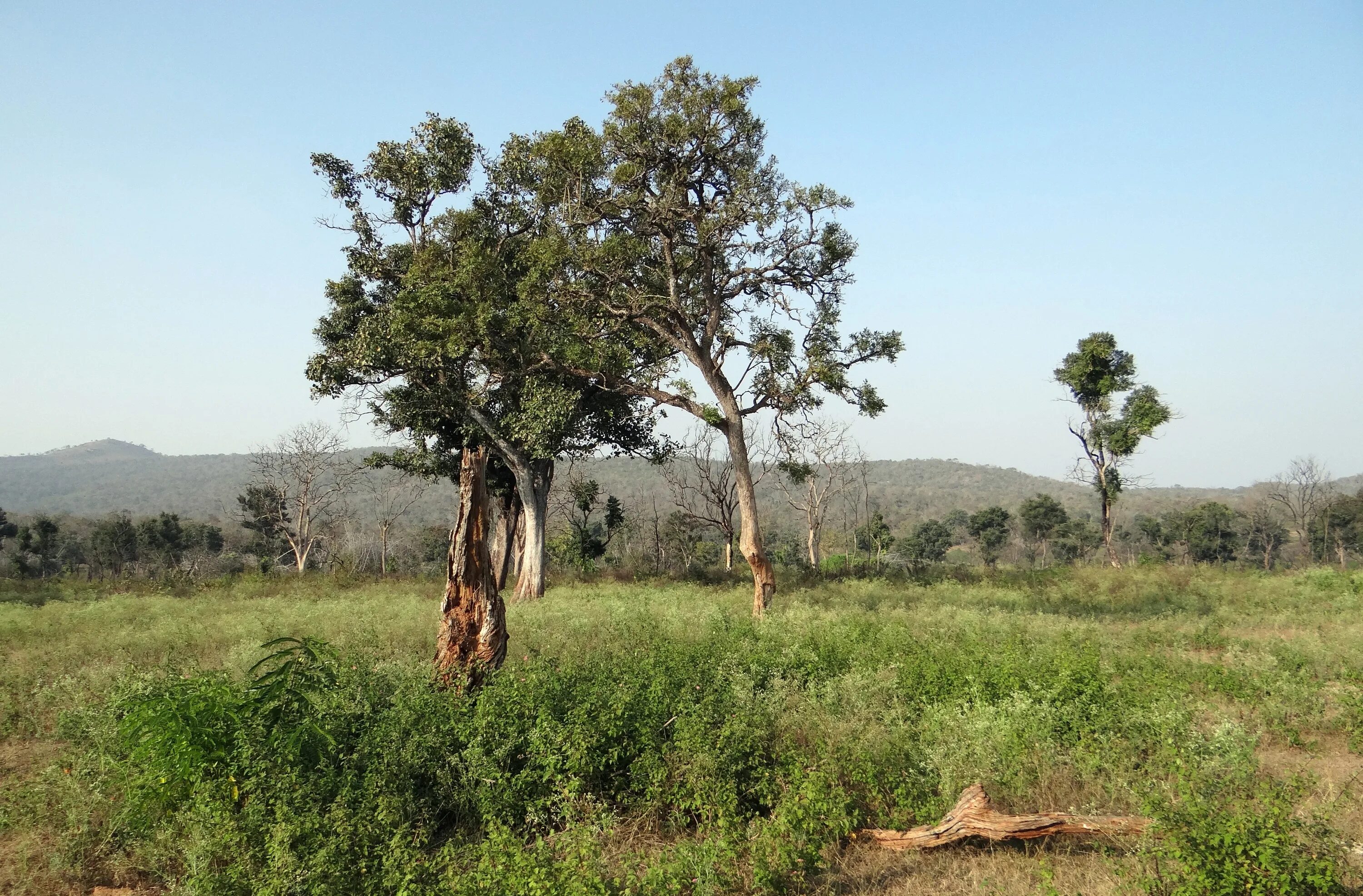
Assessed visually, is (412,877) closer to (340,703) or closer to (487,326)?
(340,703)

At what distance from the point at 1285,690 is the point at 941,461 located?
161732mm

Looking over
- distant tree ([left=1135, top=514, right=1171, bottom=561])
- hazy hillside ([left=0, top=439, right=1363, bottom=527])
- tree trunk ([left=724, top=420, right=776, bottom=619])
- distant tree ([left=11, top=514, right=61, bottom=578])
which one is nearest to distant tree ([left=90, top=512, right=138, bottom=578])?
distant tree ([left=11, top=514, right=61, bottom=578])

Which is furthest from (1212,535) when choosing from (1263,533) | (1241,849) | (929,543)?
(1241,849)

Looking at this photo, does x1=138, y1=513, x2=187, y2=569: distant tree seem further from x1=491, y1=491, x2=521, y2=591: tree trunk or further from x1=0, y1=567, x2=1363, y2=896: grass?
x1=0, y1=567, x2=1363, y2=896: grass

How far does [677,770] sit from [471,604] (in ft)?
10.7

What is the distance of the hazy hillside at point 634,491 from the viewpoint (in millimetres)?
104750

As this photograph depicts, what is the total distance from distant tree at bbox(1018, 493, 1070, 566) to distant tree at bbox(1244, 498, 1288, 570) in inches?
499

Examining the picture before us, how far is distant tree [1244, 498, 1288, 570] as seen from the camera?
58.2 meters

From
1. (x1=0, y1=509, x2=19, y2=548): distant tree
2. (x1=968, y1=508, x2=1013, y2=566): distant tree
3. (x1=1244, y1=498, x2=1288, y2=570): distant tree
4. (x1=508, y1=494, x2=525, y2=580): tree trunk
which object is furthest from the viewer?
(x1=968, y1=508, x2=1013, y2=566): distant tree

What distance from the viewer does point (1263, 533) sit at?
58438 millimetres

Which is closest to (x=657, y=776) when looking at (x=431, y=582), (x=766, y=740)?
(x=766, y=740)

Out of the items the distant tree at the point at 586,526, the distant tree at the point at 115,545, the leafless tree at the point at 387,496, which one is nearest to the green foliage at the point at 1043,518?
the distant tree at the point at 586,526

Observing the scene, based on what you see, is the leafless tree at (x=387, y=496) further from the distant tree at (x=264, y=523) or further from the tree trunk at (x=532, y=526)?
the tree trunk at (x=532, y=526)

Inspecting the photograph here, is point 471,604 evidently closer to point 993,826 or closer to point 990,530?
point 993,826
